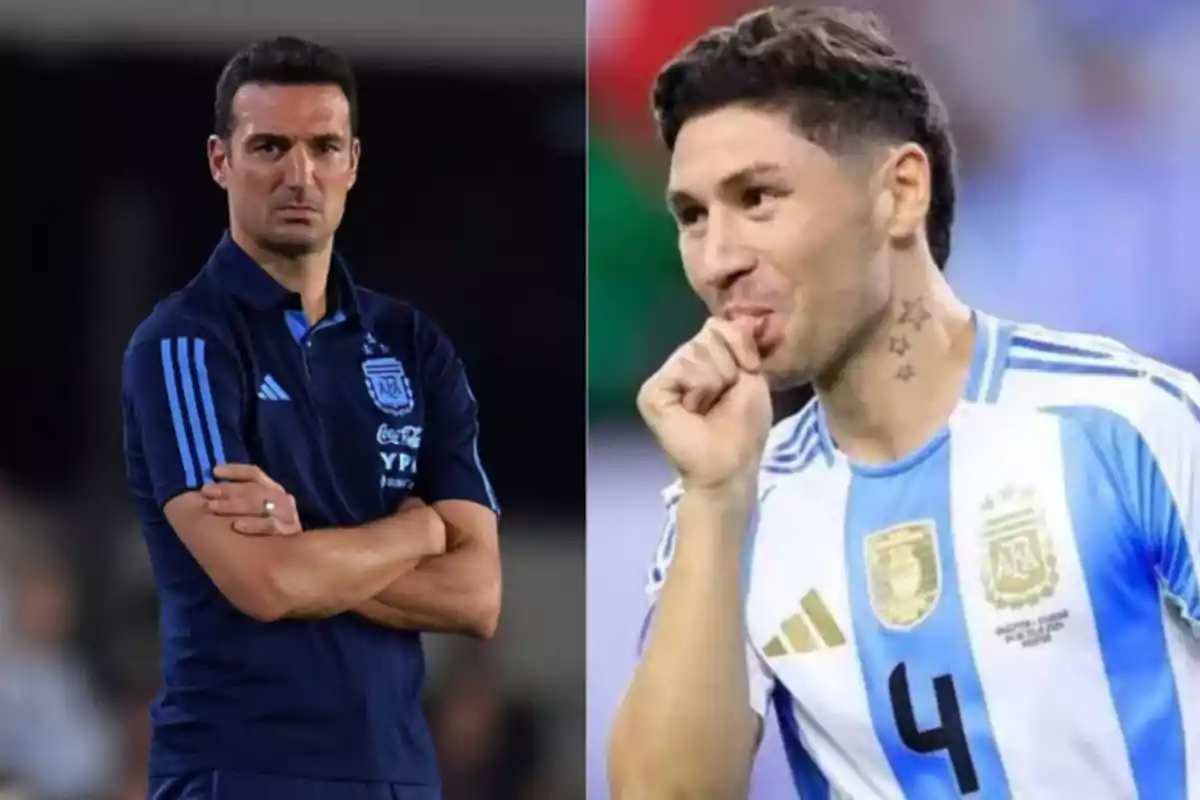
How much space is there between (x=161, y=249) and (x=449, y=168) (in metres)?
0.41

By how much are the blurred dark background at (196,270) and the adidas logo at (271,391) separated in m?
0.19

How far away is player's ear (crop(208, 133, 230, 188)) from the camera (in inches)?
80.6

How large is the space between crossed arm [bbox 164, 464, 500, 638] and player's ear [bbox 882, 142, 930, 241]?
2.30 feet

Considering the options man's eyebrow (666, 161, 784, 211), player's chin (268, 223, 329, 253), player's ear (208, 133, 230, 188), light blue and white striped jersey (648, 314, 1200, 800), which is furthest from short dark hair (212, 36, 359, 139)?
light blue and white striped jersey (648, 314, 1200, 800)

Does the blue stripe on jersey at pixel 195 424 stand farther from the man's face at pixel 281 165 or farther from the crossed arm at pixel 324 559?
the man's face at pixel 281 165

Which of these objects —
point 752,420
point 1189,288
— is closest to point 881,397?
point 752,420

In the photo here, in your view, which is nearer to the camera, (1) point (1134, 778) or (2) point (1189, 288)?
(1) point (1134, 778)

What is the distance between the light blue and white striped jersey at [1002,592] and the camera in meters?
1.72

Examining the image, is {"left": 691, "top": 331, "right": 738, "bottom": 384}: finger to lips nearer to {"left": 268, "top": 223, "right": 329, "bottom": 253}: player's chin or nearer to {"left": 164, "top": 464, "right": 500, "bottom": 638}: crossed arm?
{"left": 164, "top": 464, "right": 500, "bottom": 638}: crossed arm

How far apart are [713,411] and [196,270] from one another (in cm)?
77

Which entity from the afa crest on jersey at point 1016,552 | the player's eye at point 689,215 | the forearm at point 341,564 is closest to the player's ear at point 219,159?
the forearm at point 341,564

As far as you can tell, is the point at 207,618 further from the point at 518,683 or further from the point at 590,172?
the point at 590,172

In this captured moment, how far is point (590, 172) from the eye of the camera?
203cm

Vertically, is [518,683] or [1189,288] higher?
[1189,288]
